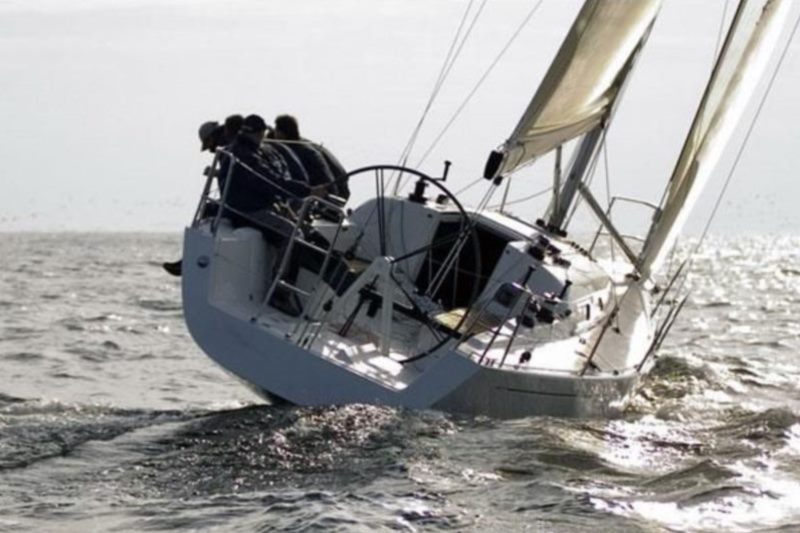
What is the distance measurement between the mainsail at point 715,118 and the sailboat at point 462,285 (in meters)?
0.02

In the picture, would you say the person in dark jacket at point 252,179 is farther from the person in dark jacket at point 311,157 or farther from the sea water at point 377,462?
the sea water at point 377,462

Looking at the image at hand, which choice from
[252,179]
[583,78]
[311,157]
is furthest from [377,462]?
[583,78]

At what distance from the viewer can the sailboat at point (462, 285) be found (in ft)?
36.5

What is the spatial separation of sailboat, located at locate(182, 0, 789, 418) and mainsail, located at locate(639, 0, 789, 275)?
22mm

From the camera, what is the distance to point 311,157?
13633mm

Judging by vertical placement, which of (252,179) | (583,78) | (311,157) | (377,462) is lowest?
(377,462)

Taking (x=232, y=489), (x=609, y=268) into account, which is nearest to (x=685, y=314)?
(x=609, y=268)

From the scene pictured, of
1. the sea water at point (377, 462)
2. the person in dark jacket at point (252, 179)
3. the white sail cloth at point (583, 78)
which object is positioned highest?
the white sail cloth at point (583, 78)

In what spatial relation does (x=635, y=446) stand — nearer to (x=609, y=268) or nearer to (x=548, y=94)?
(x=548, y=94)

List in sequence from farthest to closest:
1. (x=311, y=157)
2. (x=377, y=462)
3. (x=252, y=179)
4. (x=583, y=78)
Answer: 1. (x=583, y=78)
2. (x=311, y=157)
3. (x=252, y=179)
4. (x=377, y=462)

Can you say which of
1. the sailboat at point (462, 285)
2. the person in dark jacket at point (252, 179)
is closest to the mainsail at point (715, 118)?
the sailboat at point (462, 285)

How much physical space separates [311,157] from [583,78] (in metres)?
2.25

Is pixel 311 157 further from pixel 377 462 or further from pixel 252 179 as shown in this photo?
pixel 377 462

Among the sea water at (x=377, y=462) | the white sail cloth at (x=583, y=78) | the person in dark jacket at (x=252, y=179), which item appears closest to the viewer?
the sea water at (x=377, y=462)
